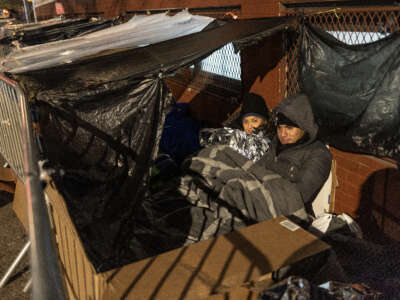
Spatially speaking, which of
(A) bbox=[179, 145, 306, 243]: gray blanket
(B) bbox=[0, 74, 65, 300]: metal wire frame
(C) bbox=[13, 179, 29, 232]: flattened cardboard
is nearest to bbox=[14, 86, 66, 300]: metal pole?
(B) bbox=[0, 74, 65, 300]: metal wire frame

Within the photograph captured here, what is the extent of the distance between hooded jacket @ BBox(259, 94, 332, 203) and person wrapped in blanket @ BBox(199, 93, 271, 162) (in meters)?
0.53

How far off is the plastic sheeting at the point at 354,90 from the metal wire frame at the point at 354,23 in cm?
22

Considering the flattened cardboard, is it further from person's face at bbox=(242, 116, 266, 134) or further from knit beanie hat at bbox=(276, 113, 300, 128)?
person's face at bbox=(242, 116, 266, 134)

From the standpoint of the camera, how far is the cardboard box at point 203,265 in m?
1.87

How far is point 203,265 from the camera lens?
6.63 feet

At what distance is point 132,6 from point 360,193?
22.1ft

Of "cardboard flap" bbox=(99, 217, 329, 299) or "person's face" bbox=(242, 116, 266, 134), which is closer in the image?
"cardboard flap" bbox=(99, 217, 329, 299)

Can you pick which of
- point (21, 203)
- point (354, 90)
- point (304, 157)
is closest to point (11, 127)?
point (21, 203)

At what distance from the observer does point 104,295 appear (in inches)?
75.7

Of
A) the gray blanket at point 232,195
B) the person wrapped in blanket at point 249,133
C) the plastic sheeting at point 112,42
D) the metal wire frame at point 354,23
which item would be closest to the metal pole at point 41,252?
the gray blanket at point 232,195

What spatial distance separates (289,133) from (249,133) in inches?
34.4

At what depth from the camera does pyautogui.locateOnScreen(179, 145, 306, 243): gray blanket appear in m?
3.31

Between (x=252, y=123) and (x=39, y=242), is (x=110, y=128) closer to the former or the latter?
(x=252, y=123)

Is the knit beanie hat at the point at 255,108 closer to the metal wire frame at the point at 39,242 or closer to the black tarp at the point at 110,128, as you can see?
the black tarp at the point at 110,128
